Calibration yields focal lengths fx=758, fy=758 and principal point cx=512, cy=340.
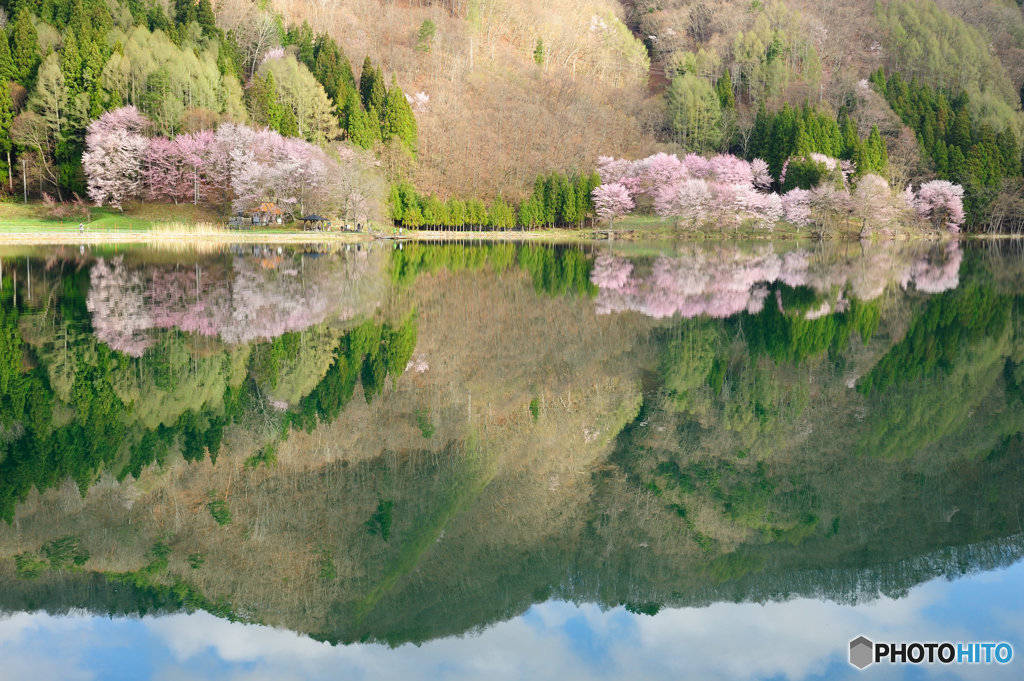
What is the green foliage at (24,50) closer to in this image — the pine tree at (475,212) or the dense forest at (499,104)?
the dense forest at (499,104)

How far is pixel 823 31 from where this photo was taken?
3930 inches

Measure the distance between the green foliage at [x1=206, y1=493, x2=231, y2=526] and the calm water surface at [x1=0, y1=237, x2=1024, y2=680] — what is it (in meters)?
0.03

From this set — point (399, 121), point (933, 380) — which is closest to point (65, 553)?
point (933, 380)

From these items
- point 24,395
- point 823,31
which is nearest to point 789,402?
point 24,395

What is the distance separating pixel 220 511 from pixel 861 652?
4.18 m

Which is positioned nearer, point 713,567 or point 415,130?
point 713,567

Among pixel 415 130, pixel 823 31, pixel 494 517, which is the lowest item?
pixel 494 517

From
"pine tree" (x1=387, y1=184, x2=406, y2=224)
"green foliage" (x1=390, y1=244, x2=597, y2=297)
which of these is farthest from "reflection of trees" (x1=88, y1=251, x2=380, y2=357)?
"pine tree" (x1=387, y1=184, x2=406, y2=224)

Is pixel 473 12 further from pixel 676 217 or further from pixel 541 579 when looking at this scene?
pixel 541 579

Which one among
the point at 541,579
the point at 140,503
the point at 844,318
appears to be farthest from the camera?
the point at 844,318

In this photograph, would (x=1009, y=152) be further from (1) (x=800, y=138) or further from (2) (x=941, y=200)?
(1) (x=800, y=138)

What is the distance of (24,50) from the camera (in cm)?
5325

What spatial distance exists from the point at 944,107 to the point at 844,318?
8228cm

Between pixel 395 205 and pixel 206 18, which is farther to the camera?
pixel 206 18
